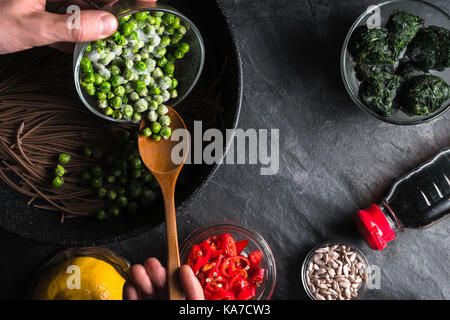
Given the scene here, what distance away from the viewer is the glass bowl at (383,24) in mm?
2289

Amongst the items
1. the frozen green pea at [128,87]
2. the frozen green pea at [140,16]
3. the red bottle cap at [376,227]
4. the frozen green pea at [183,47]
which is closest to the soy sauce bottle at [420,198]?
the red bottle cap at [376,227]

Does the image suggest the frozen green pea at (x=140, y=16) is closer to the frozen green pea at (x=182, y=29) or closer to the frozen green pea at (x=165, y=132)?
the frozen green pea at (x=182, y=29)

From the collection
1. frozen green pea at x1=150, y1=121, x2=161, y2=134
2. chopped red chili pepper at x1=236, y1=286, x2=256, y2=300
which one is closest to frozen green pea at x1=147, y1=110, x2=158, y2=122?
frozen green pea at x1=150, y1=121, x2=161, y2=134

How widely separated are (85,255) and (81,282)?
0.70ft

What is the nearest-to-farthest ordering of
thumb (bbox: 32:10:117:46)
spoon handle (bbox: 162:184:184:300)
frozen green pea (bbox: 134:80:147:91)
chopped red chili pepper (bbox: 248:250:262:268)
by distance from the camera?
1. thumb (bbox: 32:10:117:46)
2. spoon handle (bbox: 162:184:184:300)
3. frozen green pea (bbox: 134:80:147:91)
4. chopped red chili pepper (bbox: 248:250:262:268)

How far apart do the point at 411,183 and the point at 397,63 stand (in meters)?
0.67

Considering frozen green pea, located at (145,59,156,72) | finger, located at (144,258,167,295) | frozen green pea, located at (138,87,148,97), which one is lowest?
finger, located at (144,258,167,295)

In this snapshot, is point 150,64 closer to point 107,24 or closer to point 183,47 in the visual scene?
point 183,47

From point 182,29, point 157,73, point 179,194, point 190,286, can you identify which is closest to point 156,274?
point 190,286

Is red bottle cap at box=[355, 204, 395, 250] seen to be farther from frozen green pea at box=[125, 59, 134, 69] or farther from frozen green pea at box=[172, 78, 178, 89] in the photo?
frozen green pea at box=[125, 59, 134, 69]

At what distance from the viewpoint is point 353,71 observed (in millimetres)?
2352

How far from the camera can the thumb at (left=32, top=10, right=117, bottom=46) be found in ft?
5.64

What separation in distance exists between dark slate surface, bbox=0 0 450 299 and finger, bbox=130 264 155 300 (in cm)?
50

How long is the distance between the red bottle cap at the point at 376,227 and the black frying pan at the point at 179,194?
2.90 ft
